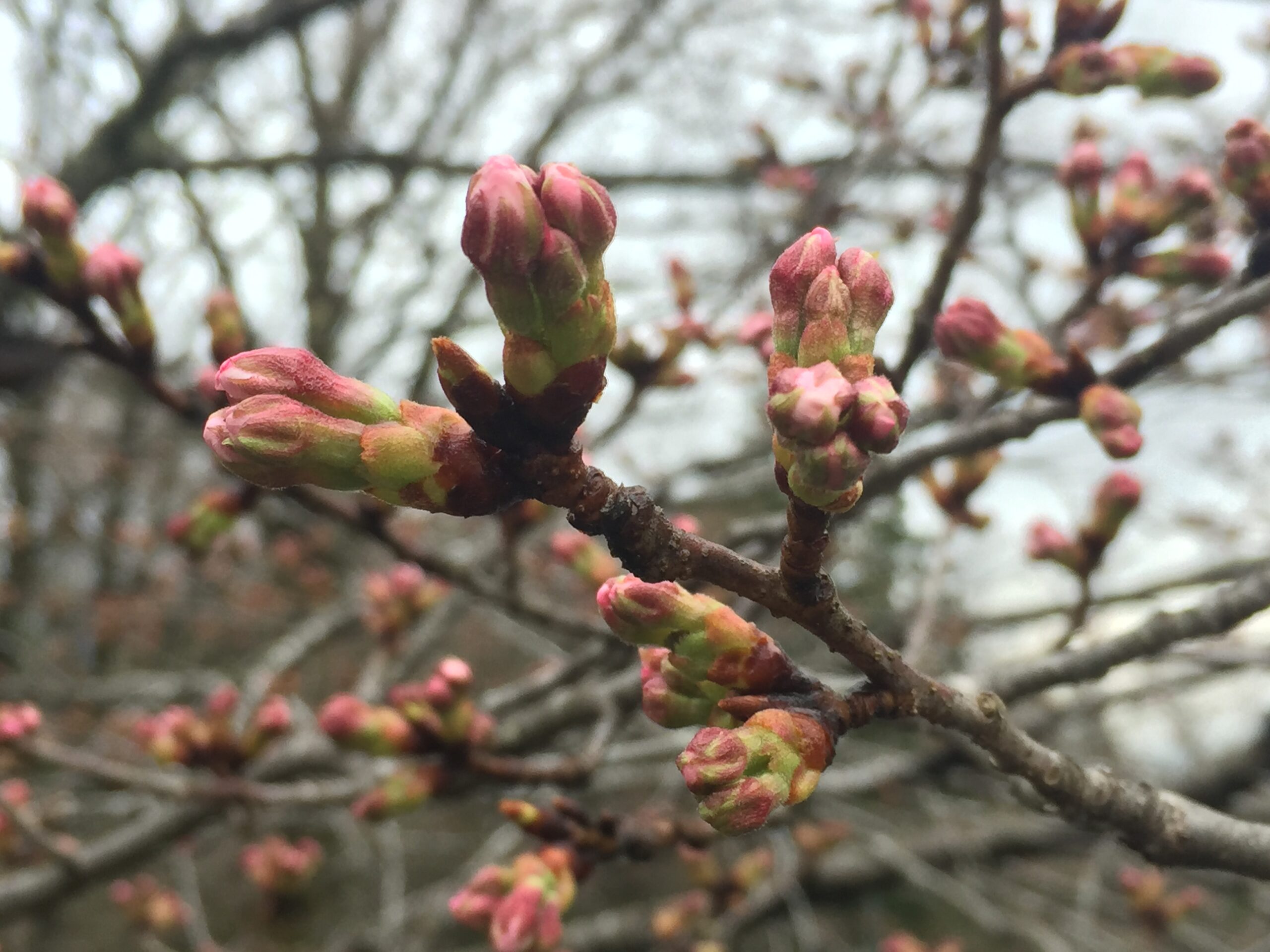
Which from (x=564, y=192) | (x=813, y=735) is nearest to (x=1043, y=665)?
(x=813, y=735)

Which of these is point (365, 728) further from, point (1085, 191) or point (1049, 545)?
point (1085, 191)

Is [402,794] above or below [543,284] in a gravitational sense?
below

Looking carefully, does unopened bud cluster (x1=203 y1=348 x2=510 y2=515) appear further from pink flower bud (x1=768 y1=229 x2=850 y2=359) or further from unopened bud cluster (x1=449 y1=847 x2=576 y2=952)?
unopened bud cluster (x1=449 y1=847 x2=576 y2=952)

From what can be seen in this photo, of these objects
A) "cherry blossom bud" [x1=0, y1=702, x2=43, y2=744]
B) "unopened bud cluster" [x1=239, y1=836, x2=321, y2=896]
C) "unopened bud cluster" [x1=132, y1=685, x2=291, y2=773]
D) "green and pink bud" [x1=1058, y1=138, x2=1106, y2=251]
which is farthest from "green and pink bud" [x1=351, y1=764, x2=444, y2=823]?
"unopened bud cluster" [x1=239, y1=836, x2=321, y2=896]

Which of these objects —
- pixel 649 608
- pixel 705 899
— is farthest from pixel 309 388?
pixel 705 899

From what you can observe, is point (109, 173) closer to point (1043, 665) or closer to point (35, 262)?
point (35, 262)

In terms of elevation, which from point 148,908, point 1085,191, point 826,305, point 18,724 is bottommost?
Result: point 148,908

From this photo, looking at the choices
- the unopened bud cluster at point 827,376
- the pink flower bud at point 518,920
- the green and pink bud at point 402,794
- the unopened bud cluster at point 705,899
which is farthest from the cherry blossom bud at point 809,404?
the unopened bud cluster at point 705,899
